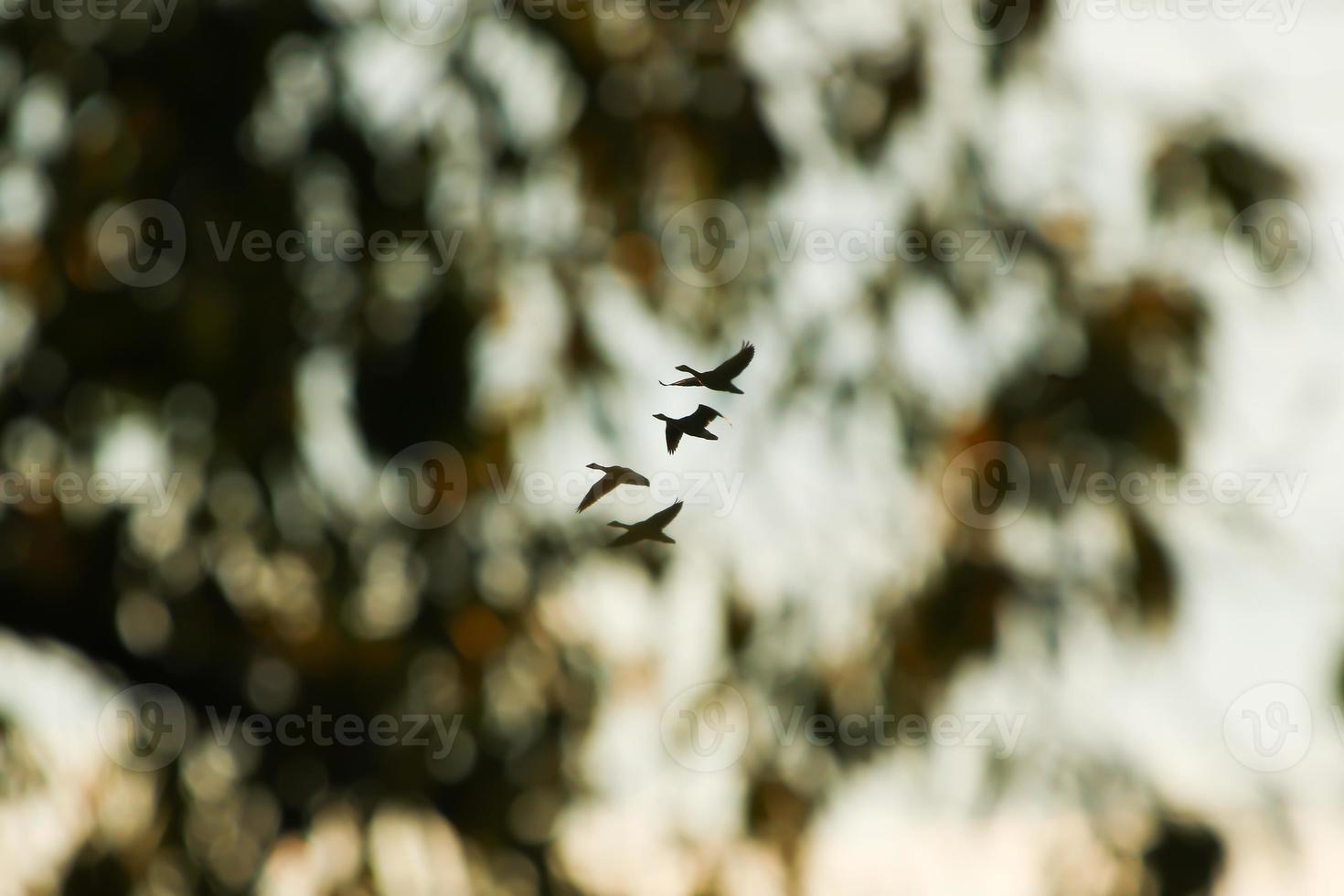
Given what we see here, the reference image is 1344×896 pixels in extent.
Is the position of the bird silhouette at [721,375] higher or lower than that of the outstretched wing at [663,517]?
higher

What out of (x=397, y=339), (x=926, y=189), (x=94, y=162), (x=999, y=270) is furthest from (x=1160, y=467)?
(x=94, y=162)

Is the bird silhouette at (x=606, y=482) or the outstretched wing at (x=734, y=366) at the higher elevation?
the outstretched wing at (x=734, y=366)

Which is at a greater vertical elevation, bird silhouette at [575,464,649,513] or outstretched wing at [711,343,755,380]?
outstretched wing at [711,343,755,380]

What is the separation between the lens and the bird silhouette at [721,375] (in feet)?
1.47

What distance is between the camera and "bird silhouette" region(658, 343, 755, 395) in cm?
45

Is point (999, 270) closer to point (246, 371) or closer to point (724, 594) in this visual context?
point (724, 594)

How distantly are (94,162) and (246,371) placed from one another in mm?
316

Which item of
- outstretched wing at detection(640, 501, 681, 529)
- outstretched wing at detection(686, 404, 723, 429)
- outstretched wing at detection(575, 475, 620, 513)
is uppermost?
outstretched wing at detection(686, 404, 723, 429)

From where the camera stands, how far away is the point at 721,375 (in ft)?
1.56

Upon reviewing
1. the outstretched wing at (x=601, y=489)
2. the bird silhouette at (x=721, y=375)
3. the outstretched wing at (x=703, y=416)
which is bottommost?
the outstretched wing at (x=601, y=489)

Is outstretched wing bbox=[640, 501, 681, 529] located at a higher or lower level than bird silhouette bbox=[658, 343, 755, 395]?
lower

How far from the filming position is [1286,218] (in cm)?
170

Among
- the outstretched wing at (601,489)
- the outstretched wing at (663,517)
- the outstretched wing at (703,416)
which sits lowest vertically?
the outstretched wing at (601,489)

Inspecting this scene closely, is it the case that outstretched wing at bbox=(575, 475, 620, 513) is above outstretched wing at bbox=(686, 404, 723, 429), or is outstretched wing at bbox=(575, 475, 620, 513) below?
below
